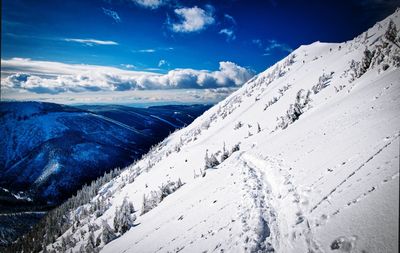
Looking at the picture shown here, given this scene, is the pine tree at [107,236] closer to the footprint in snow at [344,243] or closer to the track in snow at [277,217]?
the track in snow at [277,217]

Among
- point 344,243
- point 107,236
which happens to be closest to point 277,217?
point 344,243

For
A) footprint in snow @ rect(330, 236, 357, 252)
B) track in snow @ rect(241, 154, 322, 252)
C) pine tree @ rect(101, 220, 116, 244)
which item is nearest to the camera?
footprint in snow @ rect(330, 236, 357, 252)

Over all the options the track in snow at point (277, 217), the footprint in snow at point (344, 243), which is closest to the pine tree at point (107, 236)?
the track in snow at point (277, 217)

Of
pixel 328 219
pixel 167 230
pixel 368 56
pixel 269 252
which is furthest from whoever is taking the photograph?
pixel 368 56

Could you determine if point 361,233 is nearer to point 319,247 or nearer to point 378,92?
point 319,247

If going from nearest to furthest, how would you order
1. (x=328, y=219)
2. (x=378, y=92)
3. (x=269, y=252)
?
(x=328, y=219), (x=269, y=252), (x=378, y=92)

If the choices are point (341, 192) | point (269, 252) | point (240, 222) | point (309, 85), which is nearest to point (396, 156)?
point (341, 192)

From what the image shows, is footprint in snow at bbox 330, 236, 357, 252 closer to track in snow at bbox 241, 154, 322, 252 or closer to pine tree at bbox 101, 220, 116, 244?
track in snow at bbox 241, 154, 322, 252

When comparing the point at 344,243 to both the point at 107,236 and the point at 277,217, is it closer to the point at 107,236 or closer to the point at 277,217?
the point at 277,217

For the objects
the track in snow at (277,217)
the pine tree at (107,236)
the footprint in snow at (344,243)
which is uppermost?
the footprint in snow at (344,243)

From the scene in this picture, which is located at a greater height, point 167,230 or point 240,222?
point 240,222

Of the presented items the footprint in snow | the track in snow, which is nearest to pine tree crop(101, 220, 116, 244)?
the track in snow
